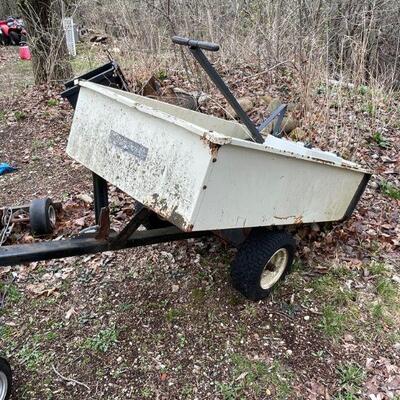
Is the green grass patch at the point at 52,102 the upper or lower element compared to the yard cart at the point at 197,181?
lower

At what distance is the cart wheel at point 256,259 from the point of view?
2.64m

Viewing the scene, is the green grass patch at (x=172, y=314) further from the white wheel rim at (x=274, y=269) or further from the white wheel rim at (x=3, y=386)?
the white wheel rim at (x=3, y=386)

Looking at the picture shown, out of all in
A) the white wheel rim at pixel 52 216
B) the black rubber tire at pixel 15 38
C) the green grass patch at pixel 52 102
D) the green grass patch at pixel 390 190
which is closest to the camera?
the white wheel rim at pixel 52 216

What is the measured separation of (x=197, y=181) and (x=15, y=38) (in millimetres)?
13156

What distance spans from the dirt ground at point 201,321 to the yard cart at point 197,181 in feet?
1.08

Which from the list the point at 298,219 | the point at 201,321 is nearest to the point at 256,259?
the point at 298,219

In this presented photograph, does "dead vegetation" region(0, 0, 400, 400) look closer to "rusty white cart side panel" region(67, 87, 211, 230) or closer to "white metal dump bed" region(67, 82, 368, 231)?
"white metal dump bed" region(67, 82, 368, 231)

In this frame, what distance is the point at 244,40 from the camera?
21.0ft

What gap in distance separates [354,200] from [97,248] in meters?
1.97

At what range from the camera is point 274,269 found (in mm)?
2961

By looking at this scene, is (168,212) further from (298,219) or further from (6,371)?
(6,371)

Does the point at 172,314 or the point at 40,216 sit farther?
the point at 40,216

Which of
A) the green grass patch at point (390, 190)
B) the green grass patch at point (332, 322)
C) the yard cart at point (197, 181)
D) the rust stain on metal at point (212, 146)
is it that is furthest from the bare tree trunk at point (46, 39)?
the green grass patch at point (332, 322)

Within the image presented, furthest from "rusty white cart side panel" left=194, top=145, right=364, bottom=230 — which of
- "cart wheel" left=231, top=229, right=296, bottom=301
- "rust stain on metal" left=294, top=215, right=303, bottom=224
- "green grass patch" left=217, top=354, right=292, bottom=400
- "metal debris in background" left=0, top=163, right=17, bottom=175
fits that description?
"metal debris in background" left=0, top=163, right=17, bottom=175
